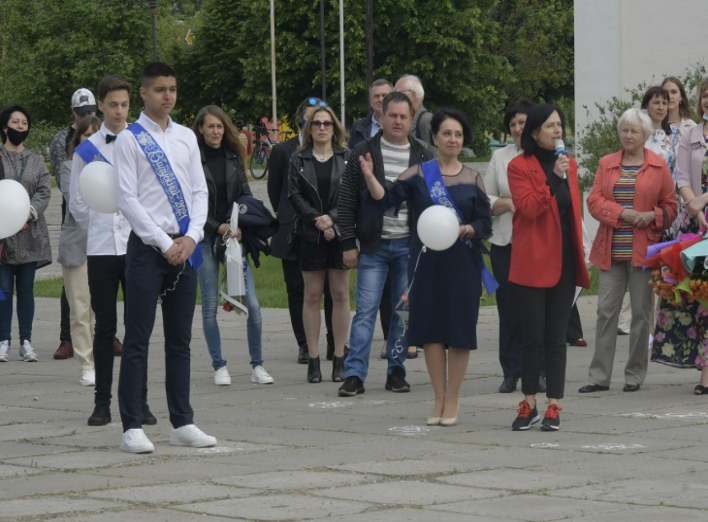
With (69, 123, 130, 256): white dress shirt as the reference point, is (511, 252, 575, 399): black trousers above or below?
below

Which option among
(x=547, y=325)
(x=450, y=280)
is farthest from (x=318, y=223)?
(x=547, y=325)

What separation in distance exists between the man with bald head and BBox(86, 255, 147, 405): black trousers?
311 centimetres

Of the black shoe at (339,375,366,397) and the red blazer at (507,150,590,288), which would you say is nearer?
the red blazer at (507,150,590,288)

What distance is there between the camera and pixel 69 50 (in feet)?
240

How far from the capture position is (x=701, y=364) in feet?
33.7

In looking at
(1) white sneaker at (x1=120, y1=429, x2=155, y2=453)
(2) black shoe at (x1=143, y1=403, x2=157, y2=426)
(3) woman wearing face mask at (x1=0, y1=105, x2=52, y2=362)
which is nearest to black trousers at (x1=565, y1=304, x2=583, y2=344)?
(3) woman wearing face mask at (x1=0, y1=105, x2=52, y2=362)

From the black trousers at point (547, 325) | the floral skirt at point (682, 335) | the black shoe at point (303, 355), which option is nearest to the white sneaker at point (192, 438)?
the black trousers at point (547, 325)

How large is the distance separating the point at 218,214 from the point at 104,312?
2.28m

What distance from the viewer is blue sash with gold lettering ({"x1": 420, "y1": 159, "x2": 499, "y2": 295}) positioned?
9109 millimetres

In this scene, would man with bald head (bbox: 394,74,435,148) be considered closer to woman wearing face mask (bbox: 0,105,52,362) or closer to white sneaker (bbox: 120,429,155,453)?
woman wearing face mask (bbox: 0,105,52,362)

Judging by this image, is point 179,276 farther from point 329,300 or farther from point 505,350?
point 329,300

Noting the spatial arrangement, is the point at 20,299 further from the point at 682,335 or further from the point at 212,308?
the point at 682,335

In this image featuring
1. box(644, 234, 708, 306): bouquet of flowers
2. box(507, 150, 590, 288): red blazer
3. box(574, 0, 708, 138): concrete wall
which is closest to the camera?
box(507, 150, 590, 288): red blazer

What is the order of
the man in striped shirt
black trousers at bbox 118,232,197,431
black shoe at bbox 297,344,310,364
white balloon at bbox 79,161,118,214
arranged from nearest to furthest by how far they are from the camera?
1. black trousers at bbox 118,232,197,431
2. white balloon at bbox 79,161,118,214
3. the man in striped shirt
4. black shoe at bbox 297,344,310,364
